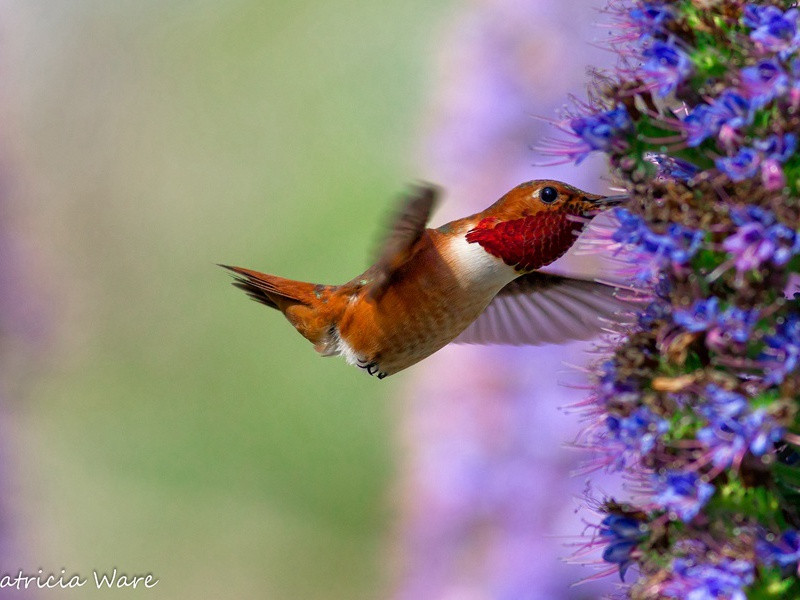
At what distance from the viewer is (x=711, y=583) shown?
3238 mm

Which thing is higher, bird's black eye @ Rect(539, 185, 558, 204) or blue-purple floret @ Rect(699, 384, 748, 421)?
bird's black eye @ Rect(539, 185, 558, 204)

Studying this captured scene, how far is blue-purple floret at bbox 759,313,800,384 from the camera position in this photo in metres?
3.17

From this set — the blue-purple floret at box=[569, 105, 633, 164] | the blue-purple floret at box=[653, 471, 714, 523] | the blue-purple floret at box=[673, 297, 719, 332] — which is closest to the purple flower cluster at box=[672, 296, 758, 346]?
the blue-purple floret at box=[673, 297, 719, 332]

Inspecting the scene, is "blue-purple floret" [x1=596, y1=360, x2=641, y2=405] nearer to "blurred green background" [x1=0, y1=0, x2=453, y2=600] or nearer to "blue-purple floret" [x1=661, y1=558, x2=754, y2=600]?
"blue-purple floret" [x1=661, y1=558, x2=754, y2=600]

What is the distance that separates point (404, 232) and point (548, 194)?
2.00 feet

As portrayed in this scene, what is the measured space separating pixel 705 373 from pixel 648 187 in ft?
2.06

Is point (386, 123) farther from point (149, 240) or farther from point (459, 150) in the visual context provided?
point (459, 150)

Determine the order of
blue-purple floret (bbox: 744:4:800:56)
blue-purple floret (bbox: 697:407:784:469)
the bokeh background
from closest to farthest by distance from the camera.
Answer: blue-purple floret (bbox: 697:407:784:469) < blue-purple floret (bbox: 744:4:800:56) < the bokeh background

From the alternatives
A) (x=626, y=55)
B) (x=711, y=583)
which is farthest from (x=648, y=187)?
(x=711, y=583)

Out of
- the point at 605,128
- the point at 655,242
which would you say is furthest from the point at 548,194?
the point at 655,242

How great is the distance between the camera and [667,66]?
3.51m

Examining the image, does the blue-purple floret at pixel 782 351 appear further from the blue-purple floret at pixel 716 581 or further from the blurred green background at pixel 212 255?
the blurred green background at pixel 212 255

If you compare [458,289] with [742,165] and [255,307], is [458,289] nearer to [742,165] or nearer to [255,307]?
[742,165]

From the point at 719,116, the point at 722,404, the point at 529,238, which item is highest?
the point at 529,238
